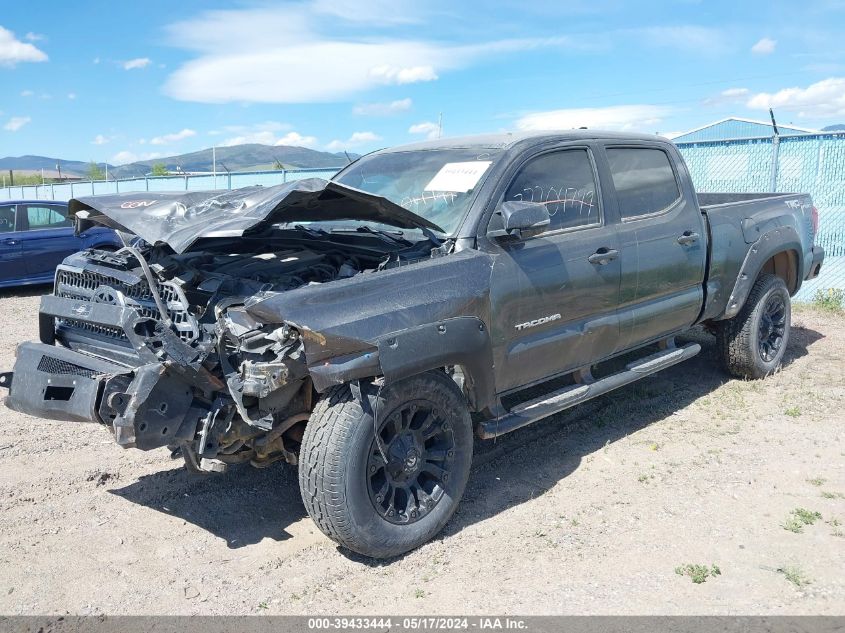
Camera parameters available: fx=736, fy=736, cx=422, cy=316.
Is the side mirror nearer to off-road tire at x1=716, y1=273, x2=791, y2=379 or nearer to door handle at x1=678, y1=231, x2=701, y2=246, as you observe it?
door handle at x1=678, y1=231, x2=701, y2=246

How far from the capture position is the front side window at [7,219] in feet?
36.7

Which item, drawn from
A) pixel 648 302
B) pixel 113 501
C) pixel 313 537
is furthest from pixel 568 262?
pixel 113 501

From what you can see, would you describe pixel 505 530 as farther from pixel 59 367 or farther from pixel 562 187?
pixel 59 367

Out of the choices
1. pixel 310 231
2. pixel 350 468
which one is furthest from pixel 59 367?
pixel 310 231

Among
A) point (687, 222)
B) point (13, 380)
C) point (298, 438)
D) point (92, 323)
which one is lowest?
point (298, 438)

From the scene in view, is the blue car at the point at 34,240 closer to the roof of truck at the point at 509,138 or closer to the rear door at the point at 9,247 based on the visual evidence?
the rear door at the point at 9,247

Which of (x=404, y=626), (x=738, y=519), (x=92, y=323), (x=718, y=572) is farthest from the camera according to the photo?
(x=738, y=519)

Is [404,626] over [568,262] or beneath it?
beneath

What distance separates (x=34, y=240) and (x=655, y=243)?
9.91 meters

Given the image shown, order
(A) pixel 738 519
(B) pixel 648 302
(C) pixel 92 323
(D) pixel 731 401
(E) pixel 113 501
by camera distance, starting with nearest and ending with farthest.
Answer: (C) pixel 92 323, (A) pixel 738 519, (E) pixel 113 501, (B) pixel 648 302, (D) pixel 731 401

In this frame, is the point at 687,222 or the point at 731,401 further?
the point at 731,401

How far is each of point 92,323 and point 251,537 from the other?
1.37m

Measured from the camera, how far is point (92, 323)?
12.1ft

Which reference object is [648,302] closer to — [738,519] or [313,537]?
[738,519]
